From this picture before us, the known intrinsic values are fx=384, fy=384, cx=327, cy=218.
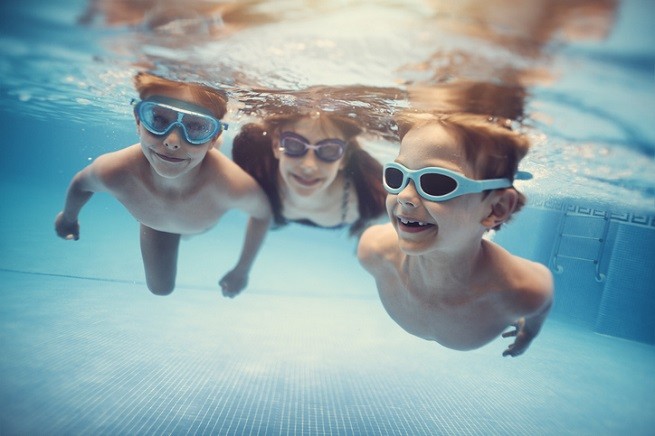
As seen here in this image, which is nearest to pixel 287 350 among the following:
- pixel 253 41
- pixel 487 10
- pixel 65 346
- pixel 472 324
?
pixel 65 346

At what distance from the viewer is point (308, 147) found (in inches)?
218

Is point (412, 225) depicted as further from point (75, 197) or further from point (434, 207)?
point (75, 197)

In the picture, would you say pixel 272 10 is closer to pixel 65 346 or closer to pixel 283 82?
pixel 283 82

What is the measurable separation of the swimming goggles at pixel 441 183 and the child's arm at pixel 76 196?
14.9ft

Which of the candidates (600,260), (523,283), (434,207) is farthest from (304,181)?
(600,260)

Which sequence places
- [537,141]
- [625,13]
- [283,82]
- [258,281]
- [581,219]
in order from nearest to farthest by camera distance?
[625,13], [283,82], [537,141], [581,219], [258,281]

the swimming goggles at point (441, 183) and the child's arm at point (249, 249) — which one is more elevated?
the swimming goggles at point (441, 183)

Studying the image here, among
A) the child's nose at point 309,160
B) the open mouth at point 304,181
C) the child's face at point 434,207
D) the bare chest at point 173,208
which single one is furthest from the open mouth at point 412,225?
the bare chest at point 173,208

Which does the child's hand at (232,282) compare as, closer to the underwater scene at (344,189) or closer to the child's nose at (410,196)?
the underwater scene at (344,189)

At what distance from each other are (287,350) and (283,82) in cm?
646

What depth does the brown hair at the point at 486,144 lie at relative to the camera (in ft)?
12.2

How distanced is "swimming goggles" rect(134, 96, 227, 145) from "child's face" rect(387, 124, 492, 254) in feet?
8.78

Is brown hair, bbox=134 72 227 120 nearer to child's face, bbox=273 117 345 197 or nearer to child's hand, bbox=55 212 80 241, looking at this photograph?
child's face, bbox=273 117 345 197

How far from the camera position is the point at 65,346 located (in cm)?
773
